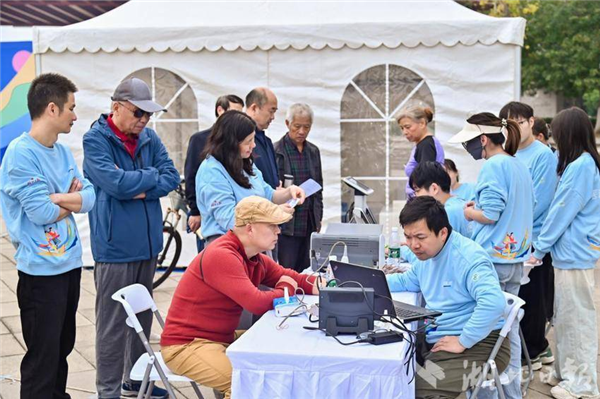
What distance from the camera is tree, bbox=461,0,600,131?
34.1m

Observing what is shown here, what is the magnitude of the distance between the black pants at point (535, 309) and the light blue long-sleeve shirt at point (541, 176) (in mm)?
283

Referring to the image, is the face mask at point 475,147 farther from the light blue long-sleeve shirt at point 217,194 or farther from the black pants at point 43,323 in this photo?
the black pants at point 43,323

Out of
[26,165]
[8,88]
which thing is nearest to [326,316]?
[26,165]

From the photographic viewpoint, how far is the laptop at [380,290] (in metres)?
3.32

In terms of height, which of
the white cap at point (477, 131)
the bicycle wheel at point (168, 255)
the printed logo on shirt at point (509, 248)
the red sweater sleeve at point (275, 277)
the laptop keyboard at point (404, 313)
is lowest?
the bicycle wheel at point (168, 255)

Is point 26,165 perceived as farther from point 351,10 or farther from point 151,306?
point 351,10

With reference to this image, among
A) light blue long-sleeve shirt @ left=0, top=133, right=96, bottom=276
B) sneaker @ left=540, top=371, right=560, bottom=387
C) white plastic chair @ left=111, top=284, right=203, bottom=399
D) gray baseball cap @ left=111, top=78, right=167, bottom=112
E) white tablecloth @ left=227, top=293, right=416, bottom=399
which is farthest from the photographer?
sneaker @ left=540, top=371, right=560, bottom=387

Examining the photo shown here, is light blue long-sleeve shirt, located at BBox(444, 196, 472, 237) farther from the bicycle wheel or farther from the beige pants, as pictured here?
the bicycle wheel

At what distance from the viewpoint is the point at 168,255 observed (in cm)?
812

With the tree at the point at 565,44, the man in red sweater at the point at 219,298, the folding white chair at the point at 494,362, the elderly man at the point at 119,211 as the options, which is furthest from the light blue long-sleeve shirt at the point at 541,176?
the tree at the point at 565,44

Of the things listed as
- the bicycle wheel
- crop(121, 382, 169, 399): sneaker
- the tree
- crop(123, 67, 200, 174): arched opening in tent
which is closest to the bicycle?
the bicycle wheel

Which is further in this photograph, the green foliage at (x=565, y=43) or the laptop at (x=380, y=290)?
the green foliage at (x=565, y=43)

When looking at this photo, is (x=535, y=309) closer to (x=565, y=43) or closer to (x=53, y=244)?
(x=53, y=244)

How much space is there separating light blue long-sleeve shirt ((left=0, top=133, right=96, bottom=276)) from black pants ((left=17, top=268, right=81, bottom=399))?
0.07 metres
